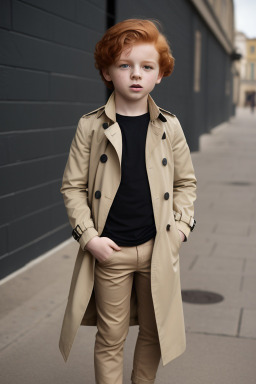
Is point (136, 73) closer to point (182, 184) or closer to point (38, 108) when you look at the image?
point (182, 184)

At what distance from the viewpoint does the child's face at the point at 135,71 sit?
8.13ft

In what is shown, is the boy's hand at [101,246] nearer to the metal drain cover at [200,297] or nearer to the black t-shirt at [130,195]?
the black t-shirt at [130,195]

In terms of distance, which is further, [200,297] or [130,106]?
[200,297]

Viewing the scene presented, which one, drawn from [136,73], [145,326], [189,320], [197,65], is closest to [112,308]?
[145,326]

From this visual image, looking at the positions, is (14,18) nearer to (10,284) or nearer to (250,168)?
(10,284)

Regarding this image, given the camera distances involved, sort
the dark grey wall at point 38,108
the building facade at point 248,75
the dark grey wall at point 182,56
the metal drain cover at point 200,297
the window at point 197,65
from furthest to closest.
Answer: the building facade at point 248,75, the window at point 197,65, the dark grey wall at point 182,56, the dark grey wall at point 38,108, the metal drain cover at point 200,297

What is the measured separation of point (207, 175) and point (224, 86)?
75.0 ft

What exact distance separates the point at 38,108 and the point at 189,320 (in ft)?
8.22

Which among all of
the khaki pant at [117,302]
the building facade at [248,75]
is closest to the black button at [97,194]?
the khaki pant at [117,302]

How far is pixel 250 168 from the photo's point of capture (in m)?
13.7

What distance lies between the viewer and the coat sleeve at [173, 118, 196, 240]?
2.73m

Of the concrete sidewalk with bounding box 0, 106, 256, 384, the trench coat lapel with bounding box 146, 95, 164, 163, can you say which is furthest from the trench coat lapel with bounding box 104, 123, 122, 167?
the concrete sidewalk with bounding box 0, 106, 256, 384

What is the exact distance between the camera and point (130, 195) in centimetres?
259

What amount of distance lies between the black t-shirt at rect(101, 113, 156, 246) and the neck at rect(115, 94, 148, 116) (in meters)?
0.04
